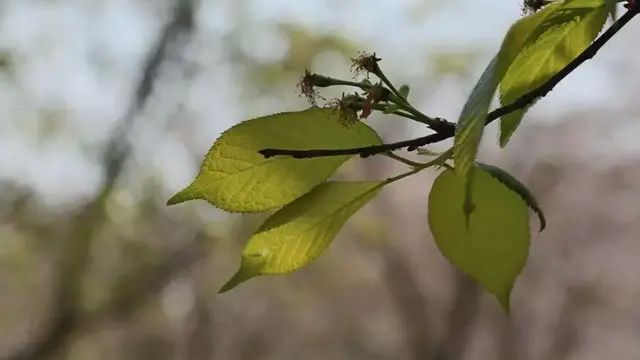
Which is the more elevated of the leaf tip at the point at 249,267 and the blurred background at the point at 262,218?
the leaf tip at the point at 249,267

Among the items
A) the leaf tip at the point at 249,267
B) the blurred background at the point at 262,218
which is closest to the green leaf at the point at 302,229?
the leaf tip at the point at 249,267

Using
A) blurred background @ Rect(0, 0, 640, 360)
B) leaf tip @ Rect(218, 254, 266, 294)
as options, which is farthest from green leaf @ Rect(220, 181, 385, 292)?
blurred background @ Rect(0, 0, 640, 360)

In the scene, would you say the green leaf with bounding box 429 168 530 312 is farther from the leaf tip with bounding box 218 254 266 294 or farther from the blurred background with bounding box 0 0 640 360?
the blurred background with bounding box 0 0 640 360

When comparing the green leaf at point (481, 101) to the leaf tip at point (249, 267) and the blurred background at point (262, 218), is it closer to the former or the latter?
the leaf tip at point (249, 267)

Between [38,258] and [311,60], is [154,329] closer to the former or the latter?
[38,258]

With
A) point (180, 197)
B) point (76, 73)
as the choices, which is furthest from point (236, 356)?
point (180, 197)

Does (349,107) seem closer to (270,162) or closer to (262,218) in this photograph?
(270,162)
